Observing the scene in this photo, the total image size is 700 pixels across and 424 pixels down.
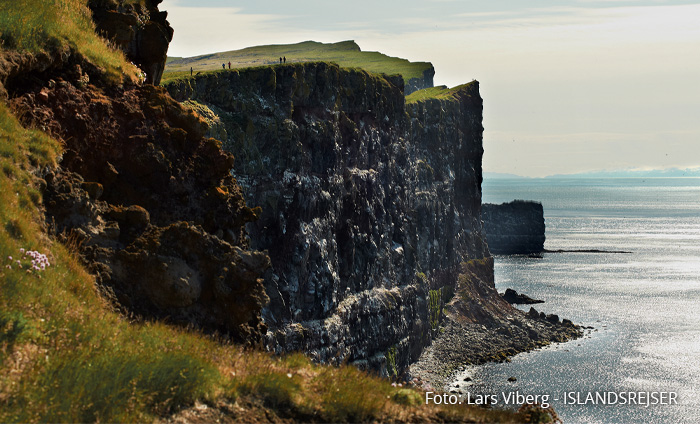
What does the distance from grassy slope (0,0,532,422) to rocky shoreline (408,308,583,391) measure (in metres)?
76.1

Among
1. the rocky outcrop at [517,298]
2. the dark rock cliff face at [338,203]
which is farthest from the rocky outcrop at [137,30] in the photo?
the rocky outcrop at [517,298]

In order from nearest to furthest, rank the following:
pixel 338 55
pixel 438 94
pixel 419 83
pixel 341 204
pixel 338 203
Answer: pixel 338 203 < pixel 341 204 < pixel 338 55 < pixel 438 94 < pixel 419 83

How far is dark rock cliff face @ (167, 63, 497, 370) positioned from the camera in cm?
6994

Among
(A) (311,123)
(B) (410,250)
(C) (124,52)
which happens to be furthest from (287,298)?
(C) (124,52)

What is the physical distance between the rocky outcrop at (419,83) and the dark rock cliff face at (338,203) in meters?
47.7

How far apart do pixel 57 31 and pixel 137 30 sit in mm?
3992

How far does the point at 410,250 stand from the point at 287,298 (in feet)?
119

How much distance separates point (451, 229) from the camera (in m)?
133

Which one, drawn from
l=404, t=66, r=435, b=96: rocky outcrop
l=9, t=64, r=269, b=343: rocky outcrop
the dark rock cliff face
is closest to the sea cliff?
the dark rock cliff face

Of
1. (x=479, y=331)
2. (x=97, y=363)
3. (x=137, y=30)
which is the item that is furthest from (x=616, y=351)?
(x=97, y=363)

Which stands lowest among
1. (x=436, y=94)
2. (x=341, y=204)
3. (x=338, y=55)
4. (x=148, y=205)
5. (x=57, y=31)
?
(x=341, y=204)

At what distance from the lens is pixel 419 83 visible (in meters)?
178

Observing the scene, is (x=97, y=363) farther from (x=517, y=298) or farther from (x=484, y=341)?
(x=517, y=298)

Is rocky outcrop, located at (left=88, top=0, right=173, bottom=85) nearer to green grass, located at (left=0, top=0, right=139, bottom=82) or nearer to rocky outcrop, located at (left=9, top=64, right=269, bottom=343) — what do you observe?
green grass, located at (left=0, top=0, right=139, bottom=82)
